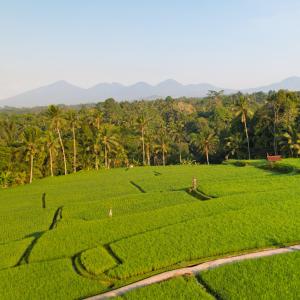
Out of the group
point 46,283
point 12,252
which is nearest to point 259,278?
point 46,283

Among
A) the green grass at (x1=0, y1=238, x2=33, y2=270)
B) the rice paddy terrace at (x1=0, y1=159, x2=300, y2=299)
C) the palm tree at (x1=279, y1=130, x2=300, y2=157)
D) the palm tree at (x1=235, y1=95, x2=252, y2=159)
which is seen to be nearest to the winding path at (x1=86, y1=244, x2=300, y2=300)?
the rice paddy terrace at (x1=0, y1=159, x2=300, y2=299)

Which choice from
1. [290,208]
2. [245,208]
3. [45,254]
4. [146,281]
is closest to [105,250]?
[45,254]

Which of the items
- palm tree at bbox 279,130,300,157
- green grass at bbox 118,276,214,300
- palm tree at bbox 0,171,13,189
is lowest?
palm tree at bbox 0,171,13,189

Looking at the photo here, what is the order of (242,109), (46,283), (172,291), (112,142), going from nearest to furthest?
(172,291), (46,283), (242,109), (112,142)

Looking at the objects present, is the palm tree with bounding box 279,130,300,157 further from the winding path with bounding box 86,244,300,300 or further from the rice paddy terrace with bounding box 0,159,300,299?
the winding path with bounding box 86,244,300,300

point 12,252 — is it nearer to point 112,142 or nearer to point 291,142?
point 112,142

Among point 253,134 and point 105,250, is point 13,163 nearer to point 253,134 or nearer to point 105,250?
point 253,134
